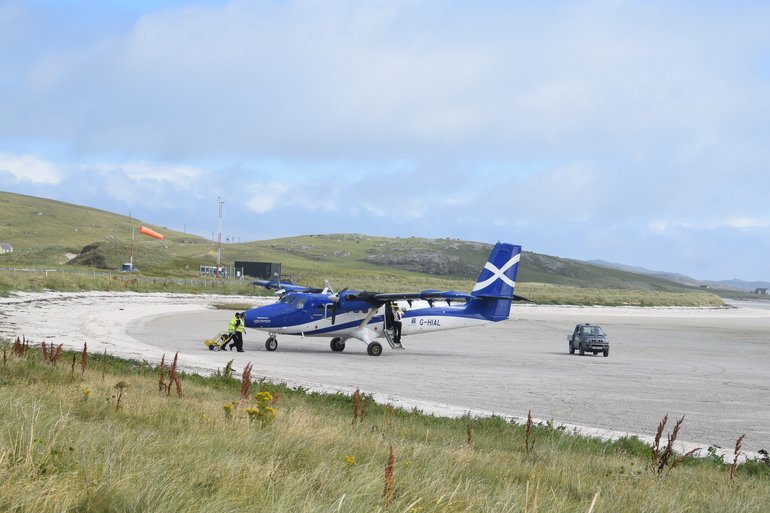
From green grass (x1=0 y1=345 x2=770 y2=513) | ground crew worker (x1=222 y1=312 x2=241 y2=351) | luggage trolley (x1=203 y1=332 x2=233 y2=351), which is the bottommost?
luggage trolley (x1=203 y1=332 x2=233 y2=351)

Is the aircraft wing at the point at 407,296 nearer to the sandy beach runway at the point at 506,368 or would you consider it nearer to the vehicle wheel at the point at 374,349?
the vehicle wheel at the point at 374,349

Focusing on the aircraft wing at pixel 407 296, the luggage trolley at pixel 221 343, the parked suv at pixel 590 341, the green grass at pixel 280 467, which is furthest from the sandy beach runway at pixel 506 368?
the green grass at pixel 280 467

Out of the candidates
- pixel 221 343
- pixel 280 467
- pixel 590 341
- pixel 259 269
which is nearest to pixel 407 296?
pixel 221 343

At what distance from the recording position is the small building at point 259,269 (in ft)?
377

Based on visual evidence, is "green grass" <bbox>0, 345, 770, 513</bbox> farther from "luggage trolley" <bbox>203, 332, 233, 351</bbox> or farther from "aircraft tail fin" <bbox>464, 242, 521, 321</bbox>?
"aircraft tail fin" <bbox>464, 242, 521, 321</bbox>

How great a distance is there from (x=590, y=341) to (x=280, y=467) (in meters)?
30.7

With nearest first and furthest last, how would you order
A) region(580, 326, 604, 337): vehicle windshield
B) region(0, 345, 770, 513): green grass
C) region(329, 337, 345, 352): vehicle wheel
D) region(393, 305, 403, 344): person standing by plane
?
region(0, 345, 770, 513): green grass, region(393, 305, 403, 344): person standing by plane, region(329, 337, 345, 352): vehicle wheel, region(580, 326, 604, 337): vehicle windshield

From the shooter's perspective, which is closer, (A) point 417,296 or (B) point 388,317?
(A) point 417,296

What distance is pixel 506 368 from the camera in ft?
93.8

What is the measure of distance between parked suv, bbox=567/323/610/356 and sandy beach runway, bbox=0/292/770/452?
0.70m

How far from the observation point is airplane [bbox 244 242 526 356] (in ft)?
101

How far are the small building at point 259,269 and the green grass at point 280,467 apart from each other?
102m

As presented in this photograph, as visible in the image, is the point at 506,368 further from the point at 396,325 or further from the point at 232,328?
the point at 232,328

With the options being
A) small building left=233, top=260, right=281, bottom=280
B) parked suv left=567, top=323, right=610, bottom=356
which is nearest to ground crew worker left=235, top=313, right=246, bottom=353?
parked suv left=567, top=323, right=610, bottom=356
